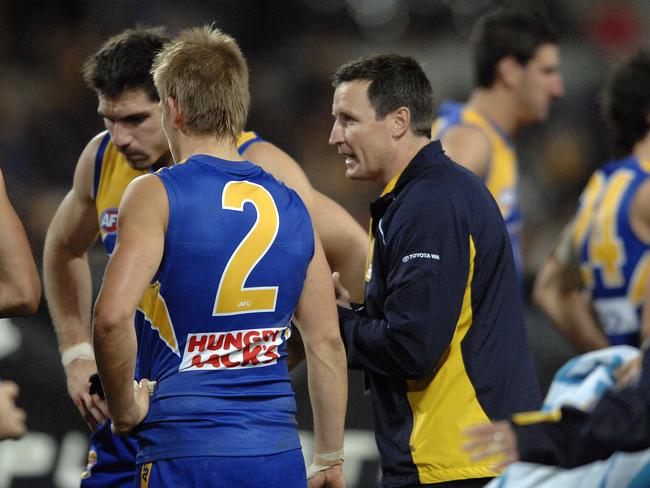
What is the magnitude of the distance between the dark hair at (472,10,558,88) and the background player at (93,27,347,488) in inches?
134

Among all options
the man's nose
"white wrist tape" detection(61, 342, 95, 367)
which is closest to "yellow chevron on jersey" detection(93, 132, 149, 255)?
the man's nose

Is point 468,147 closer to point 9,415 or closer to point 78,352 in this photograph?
point 78,352

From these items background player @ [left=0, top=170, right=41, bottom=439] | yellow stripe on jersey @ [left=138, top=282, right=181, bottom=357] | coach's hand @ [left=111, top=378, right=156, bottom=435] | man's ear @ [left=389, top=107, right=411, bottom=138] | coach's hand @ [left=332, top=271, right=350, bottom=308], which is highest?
man's ear @ [left=389, top=107, right=411, bottom=138]

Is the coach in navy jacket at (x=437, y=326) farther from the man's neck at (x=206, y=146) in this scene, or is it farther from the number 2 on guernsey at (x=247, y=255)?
the man's neck at (x=206, y=146)

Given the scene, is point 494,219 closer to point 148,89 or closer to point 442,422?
point 442,422

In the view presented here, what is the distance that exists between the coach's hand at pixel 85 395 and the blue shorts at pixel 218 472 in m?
0.58

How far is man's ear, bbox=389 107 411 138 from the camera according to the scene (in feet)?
13.0

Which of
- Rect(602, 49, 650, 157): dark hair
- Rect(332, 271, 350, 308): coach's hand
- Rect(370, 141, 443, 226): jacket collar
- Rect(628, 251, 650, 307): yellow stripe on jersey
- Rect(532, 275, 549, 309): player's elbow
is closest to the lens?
Rect(370, 141, 443, 226): jacket collar

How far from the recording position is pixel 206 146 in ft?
11.1

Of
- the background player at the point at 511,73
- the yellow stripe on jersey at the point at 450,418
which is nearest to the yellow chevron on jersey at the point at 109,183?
the yellow stripe on jersey at the point at 450,418

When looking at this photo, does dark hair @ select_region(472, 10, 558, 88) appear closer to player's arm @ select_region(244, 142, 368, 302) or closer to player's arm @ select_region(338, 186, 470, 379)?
player's arm @ select_region(244, 142, 368, 302)

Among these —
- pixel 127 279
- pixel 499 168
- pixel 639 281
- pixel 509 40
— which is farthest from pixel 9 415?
pixel 509 40

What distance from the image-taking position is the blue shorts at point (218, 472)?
3.28 m

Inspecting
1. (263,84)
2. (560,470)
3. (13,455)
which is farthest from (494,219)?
(263,84)
